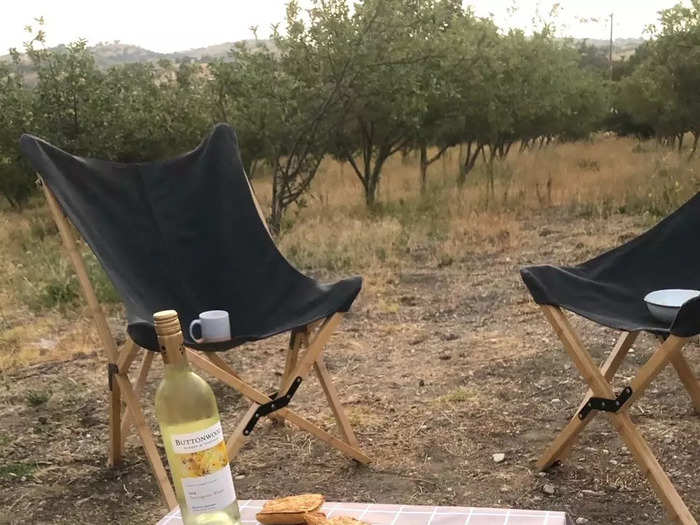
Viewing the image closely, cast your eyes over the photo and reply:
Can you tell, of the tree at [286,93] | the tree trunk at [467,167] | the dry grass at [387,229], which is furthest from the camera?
the tree trunk at [467,167]

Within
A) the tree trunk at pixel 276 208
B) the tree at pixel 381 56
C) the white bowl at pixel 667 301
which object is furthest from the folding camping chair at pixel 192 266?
the tree trunk at pixel 276 208

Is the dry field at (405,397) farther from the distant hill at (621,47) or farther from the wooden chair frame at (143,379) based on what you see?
→ the distant hill at (621,47)

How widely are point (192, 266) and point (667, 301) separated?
162 cm

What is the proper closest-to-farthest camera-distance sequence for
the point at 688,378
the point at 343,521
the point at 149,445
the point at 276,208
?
1. the point at 343,521
2. the point at 149,445
3. the point at 688,378
4. the point at 276,208

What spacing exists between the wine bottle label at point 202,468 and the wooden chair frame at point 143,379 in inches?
31.4

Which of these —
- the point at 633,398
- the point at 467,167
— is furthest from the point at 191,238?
the point at 467,167

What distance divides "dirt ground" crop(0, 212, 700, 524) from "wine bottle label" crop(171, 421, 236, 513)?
3.99ft

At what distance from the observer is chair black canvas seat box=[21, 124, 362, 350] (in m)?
2.19

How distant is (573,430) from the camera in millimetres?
2004

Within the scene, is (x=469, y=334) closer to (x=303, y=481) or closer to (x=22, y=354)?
(x=303, y=481)

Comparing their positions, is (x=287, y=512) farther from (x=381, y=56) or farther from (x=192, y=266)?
(x=381, y=56)

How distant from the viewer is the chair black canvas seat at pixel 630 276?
195 centimetres

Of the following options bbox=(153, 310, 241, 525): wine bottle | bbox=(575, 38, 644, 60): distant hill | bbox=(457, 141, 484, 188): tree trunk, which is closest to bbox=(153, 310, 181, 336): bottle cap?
bbox=(153, 310, 241, 525): wine bottle

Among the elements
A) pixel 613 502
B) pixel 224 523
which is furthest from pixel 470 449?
pixel 224 523
